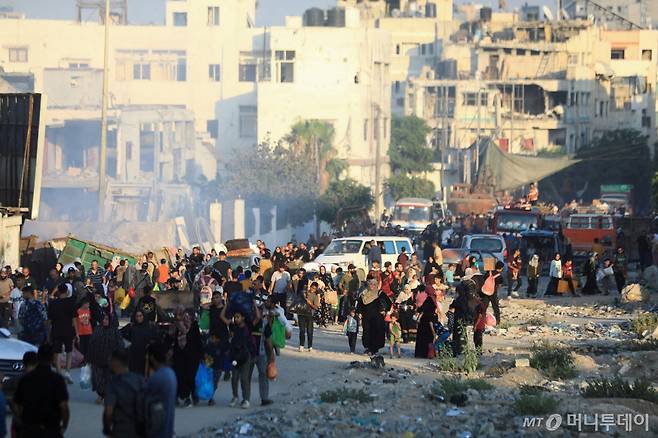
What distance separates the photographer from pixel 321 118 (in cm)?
8912

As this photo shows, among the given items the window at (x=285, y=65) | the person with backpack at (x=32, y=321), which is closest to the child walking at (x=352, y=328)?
the person with backpack at (x=32, y=321)

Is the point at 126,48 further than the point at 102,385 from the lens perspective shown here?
Yes

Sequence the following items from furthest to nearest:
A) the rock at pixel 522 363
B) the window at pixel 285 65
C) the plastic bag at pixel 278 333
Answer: the window at pixel 285 65 → the rock at pixel 522 363 → the plastic bag at pixel 278 333

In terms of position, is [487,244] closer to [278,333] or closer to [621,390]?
[278,333]

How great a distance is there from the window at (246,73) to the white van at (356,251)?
5701 cm

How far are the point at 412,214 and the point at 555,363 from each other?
4514 centimetres

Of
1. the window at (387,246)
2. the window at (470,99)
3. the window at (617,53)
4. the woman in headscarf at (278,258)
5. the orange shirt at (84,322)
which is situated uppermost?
the window at (617,53)

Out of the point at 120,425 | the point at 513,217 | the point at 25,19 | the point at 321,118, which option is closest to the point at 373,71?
the point at 321,118

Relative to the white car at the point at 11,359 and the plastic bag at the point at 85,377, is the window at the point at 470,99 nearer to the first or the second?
the plastic bag at the point at 85,377

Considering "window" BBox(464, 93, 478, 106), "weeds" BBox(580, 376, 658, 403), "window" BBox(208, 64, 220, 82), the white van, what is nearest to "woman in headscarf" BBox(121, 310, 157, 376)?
"weeds" BBox(580, 376, 658, 403)

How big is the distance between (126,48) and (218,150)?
8.90 m

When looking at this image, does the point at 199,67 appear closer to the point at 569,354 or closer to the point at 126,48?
the point at 126,48

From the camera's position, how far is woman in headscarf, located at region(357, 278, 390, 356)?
2338 centimetres

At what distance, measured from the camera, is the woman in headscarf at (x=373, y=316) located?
76.7 ft
